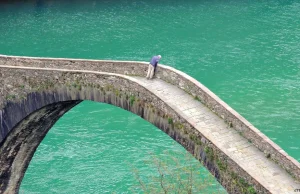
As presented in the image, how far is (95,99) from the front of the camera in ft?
76.0

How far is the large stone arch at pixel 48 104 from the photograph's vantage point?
21172 mm

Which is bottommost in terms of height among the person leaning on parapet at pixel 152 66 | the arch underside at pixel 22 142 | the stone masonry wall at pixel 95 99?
the arch underside at pixel 22 142

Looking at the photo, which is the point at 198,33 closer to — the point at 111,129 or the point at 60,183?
the point at 111,129

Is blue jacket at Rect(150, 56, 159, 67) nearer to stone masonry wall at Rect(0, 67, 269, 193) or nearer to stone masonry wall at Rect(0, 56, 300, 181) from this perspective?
stone masonry wall at Rect(0, 56, 300, 181)

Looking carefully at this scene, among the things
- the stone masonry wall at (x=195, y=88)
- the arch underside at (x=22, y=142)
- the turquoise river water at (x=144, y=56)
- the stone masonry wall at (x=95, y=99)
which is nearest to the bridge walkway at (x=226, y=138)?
the stone masonry wall at (x=195, y=88)

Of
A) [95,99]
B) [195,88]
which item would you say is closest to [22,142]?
[95,99]

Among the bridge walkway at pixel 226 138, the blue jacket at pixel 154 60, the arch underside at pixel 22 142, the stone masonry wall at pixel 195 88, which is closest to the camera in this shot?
the bridge walkway at pixel 226 138

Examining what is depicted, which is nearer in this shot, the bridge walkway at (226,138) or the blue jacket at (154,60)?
the bridge walkway at (226,138)

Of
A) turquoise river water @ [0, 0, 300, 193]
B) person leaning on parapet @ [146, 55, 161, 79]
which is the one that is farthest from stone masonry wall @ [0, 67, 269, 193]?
turquoise river water @ [0, 0, 300, 193]

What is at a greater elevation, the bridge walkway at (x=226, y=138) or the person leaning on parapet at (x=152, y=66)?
the person leaning on parapet at (x=152, y=66)

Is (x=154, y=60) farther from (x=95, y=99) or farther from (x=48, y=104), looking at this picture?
(x=48, y=104)

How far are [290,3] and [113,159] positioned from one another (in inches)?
1310

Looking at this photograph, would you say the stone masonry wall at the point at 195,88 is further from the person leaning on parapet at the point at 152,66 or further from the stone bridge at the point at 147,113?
the person leaning on parapet at the point at 152,66

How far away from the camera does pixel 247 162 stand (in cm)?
1758
